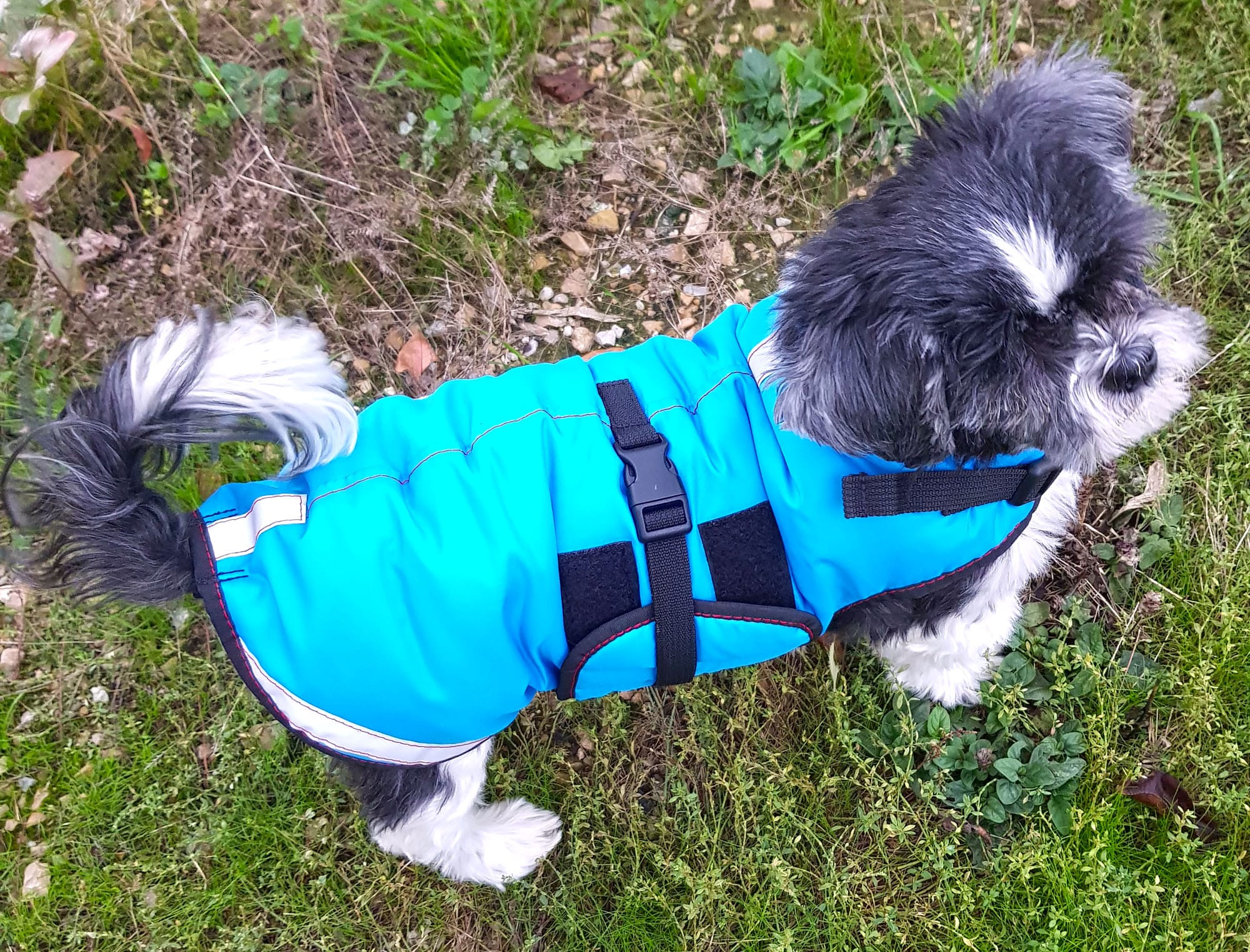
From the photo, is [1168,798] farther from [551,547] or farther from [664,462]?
[551,547]

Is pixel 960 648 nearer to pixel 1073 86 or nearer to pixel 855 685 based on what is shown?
pixel 855 685

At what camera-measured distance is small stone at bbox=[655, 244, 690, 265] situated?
327 centimetres

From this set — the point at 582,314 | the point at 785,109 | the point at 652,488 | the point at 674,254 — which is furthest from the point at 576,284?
the point at 652,488

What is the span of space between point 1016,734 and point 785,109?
2.32 m

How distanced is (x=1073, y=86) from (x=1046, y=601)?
1598 mm

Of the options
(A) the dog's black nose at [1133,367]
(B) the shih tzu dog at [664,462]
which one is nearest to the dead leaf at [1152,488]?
(B) the shih tzu dog at [664,462]

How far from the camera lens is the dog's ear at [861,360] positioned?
1.66 meters

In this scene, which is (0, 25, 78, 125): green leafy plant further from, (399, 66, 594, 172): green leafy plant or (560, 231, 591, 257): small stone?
(560, 231, 591, 257): small stone

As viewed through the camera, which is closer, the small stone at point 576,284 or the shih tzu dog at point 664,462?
the shih tzu dog at point 664,462

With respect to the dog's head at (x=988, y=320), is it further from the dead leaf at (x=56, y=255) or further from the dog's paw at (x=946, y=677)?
the dead leaf at (x=56, y=255)

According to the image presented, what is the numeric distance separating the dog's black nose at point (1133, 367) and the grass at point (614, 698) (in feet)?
4.15

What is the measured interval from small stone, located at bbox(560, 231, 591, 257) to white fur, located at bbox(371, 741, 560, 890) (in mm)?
1880

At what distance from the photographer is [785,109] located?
3152 millimetres

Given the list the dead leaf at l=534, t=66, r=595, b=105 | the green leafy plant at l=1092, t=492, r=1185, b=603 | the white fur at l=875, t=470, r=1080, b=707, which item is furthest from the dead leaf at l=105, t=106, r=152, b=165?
the green leafy plant at l=1092, t=492, r=1185, b=603
